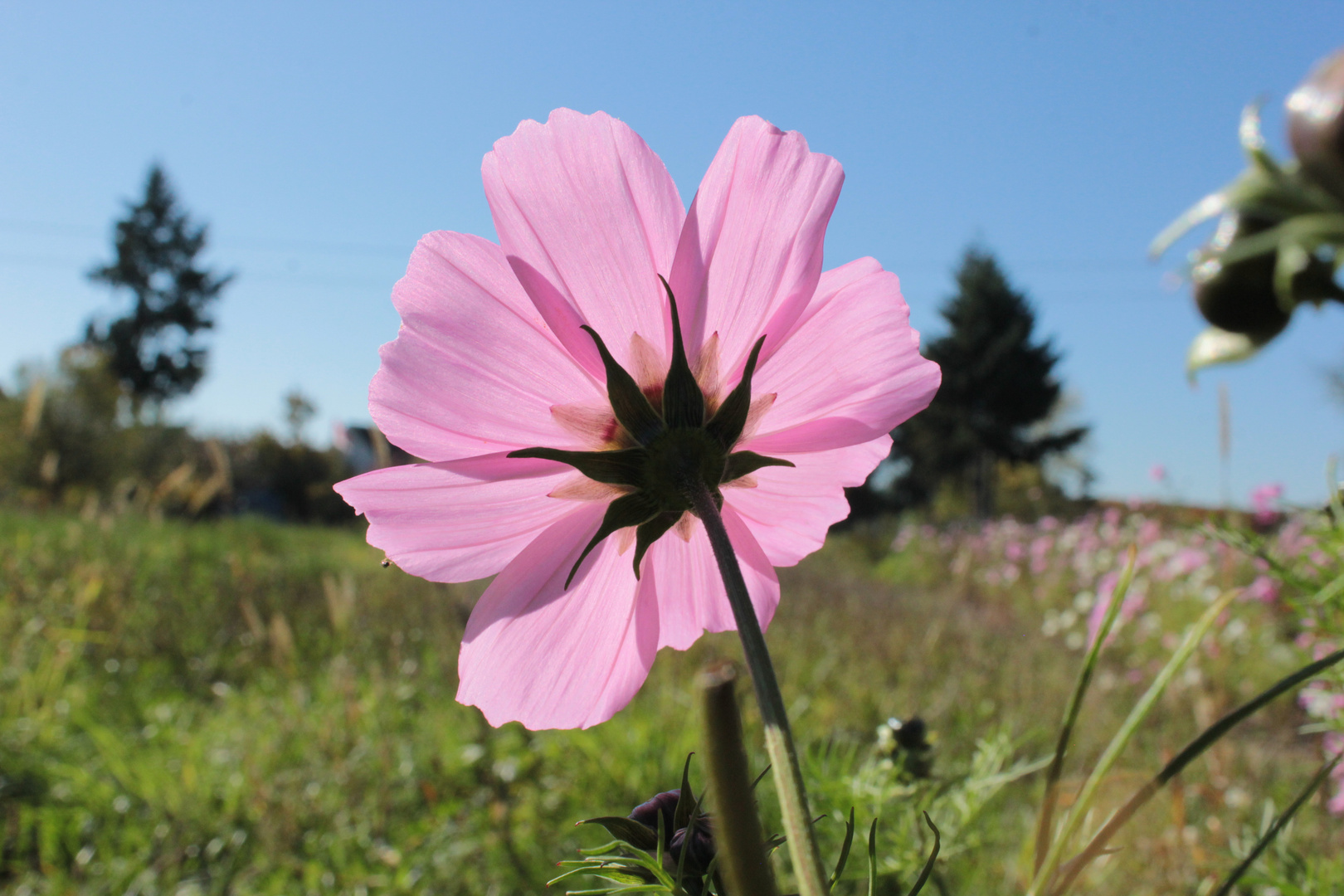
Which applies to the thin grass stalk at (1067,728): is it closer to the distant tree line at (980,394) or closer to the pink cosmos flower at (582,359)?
the pink cosmos flower at (582,359)

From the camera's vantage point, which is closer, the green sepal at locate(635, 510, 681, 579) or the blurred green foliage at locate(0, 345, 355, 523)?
the green sepal at locate(635, 510, 681, 579)

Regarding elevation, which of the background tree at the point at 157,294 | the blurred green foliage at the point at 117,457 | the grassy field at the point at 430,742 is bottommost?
the grassy field at the point at 430,742

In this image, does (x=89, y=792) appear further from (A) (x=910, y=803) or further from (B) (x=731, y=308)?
(B) (x=731, y=308)

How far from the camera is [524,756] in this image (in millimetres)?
2143

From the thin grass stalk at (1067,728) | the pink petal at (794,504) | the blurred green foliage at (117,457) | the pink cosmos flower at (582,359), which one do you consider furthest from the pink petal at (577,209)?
A: the blurred green foliage at (117,457)

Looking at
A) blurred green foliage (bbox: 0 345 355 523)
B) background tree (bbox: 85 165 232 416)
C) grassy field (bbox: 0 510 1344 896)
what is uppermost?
background tree (bbox: 85 165 232 416)

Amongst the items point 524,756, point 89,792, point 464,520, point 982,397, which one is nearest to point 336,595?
point 524,756

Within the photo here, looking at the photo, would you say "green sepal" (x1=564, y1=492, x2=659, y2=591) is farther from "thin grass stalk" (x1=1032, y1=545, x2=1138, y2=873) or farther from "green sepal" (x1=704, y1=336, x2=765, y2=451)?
"thin grass stalk" (x1=1032, y1=545, x2=1138, y2=873)

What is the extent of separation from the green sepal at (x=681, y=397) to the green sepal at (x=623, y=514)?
35mm

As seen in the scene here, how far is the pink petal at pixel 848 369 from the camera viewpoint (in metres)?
0.32

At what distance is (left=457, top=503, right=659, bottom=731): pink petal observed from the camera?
34cm

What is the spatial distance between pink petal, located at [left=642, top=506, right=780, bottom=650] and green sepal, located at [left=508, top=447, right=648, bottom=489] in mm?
39

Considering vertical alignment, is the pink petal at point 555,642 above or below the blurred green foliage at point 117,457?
below

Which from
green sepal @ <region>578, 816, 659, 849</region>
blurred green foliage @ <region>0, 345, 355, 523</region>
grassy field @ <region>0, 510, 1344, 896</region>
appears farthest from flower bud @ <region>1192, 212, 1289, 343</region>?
blurred green foliage @ <region>0, 345, 355, 523</region>
